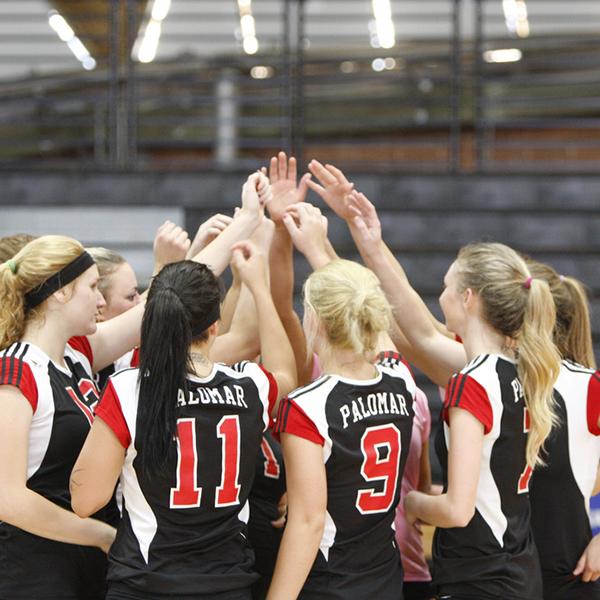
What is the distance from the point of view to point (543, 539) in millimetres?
2365

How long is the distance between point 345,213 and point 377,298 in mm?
653

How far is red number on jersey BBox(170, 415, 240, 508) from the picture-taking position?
6.20 feet

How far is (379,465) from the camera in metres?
2.05

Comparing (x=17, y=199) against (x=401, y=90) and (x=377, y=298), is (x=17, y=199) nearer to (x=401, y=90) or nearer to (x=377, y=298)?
(x=377, y=298)

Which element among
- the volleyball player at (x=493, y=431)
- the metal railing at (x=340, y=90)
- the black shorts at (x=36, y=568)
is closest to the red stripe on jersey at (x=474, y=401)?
the volleyball player at (x=493, y=431)

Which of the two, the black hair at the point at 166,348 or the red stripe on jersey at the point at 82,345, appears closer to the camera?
the black hair at the point at 166,348

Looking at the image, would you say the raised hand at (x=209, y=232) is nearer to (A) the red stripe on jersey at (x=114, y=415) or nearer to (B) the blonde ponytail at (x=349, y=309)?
(B) the blonde ponytail at (x=349, y=309)

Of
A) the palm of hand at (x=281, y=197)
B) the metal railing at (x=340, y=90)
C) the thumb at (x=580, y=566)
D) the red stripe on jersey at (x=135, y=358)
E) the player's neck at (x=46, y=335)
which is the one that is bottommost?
the thumb at (x=580, y=566)

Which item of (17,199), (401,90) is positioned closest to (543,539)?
(17,199)

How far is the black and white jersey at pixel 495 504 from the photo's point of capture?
2113 millimetres

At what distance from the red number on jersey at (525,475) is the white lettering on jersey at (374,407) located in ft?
0.95

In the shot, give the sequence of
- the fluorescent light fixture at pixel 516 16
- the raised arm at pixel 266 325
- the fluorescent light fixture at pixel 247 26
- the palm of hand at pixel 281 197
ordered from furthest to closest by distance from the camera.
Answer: the fluorescent light fixture at pixel 247 26 < the fluorescent light fixture at pixel 516 16 < the palm of hand at pixel 281 197 < the raised arm at pixel 266 325

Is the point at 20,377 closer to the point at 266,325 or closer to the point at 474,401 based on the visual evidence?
the point at 266,325

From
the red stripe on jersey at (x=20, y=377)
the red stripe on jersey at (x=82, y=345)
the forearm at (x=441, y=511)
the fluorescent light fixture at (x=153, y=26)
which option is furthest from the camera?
the fluorescent light fixture at (x=153, y=26)
